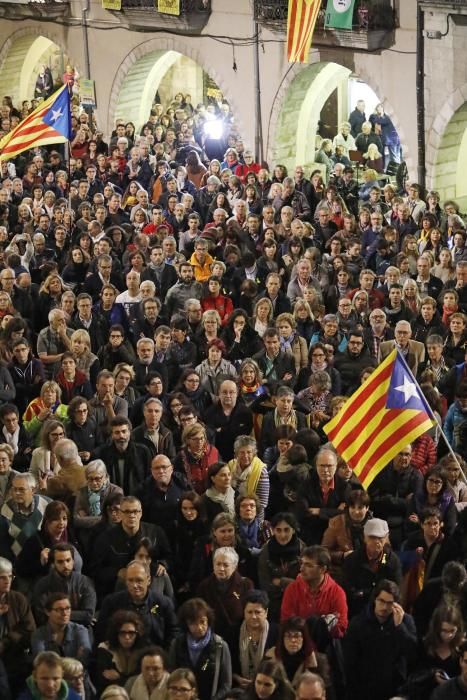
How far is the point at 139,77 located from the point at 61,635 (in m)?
22.7

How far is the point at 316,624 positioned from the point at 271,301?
6836 mm

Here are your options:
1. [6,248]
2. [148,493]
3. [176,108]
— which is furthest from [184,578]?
[176,108]

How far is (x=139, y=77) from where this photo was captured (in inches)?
1202

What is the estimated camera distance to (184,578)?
10602 mm

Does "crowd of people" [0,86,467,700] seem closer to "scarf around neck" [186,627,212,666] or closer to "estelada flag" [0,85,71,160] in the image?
"scarf around neck" [186,627,212,666]

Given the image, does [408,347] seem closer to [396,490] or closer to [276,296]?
[276,296]

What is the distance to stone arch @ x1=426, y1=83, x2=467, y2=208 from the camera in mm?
23281

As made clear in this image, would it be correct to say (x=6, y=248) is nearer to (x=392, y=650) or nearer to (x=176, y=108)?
(x=392, y=650)

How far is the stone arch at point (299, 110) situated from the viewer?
26.3 m

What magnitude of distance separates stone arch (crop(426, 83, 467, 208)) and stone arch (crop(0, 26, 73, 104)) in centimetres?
1246

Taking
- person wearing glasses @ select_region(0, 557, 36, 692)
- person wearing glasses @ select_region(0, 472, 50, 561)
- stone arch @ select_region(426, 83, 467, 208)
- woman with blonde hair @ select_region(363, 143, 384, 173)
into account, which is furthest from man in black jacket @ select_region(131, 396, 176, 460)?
woman with blonde hair @ select_region(363, 143, 384, 173)

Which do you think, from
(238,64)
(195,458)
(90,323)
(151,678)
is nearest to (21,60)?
(238,64)

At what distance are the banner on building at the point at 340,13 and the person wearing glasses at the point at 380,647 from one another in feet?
53.3

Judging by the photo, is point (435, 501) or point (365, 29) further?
point (365, 29)
